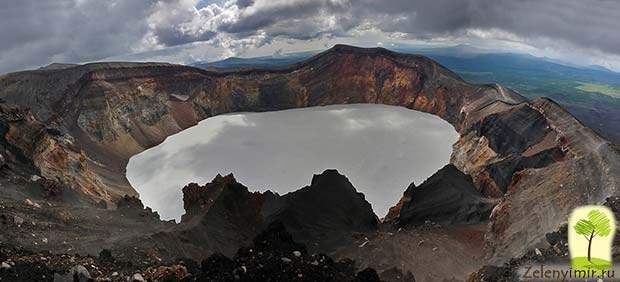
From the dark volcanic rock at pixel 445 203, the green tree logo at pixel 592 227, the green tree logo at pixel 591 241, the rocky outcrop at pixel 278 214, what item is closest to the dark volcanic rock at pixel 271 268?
the green tree logo at pixel 591 241

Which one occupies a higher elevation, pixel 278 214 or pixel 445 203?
pixel 278 214

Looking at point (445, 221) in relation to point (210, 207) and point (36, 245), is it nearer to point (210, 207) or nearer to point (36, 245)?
point (210, 207)

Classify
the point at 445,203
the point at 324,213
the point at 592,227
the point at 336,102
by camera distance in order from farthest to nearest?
the point at 336,102, the point at 445,203, the point at 324,213, the point at 592,227

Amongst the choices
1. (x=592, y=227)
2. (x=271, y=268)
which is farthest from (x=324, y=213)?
(x=592, y=227)

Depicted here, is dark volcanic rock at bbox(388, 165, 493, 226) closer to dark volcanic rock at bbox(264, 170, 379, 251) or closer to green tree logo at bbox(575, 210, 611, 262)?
dark volcanic rock at bbox(264, 170, 379, 251)

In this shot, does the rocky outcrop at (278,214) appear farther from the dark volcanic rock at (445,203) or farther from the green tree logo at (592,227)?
the green tree logo at (592,227)

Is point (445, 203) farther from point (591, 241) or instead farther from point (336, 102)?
point (336, 102)

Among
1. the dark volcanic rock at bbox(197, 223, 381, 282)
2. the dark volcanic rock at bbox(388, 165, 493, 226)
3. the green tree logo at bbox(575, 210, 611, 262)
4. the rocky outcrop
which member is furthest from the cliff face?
the dark volcanic rock at bbox(197, 223, 381, 282)
